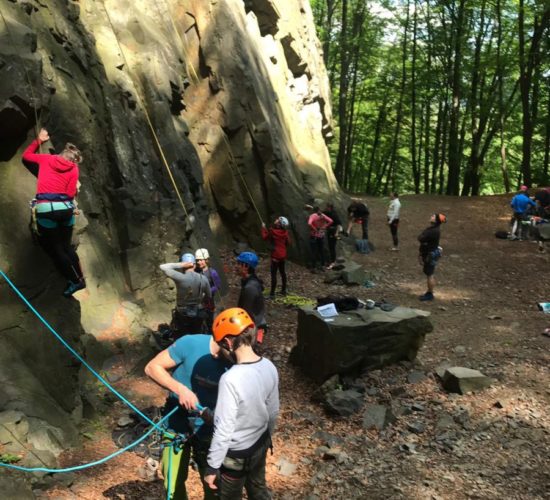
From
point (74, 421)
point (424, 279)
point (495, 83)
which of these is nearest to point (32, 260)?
point (74, 421)

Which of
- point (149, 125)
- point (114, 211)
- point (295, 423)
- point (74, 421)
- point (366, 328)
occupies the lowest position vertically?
point (295, 423)

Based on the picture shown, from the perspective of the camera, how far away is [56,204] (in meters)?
6.13

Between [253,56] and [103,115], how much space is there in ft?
30.2

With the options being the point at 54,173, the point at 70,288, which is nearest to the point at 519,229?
the point at 70,288

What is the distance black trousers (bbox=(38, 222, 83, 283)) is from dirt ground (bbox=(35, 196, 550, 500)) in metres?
2.20

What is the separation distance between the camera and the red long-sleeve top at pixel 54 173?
241 inches

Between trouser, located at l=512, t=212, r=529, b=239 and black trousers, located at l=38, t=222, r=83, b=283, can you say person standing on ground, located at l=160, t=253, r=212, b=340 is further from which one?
trouser, located at l=512, t=212, r=529, b=239

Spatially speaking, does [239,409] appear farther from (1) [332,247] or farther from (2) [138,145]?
(1) [332,247]

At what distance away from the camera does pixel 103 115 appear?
987 cm

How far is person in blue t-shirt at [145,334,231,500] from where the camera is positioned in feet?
11.8

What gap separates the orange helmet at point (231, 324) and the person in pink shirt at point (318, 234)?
1230 cm

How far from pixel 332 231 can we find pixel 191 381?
43.4ft

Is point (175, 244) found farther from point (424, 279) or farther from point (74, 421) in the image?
point (424, 279)

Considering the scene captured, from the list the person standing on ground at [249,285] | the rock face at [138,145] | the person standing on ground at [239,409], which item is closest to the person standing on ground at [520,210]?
the rock face at [138,145]
